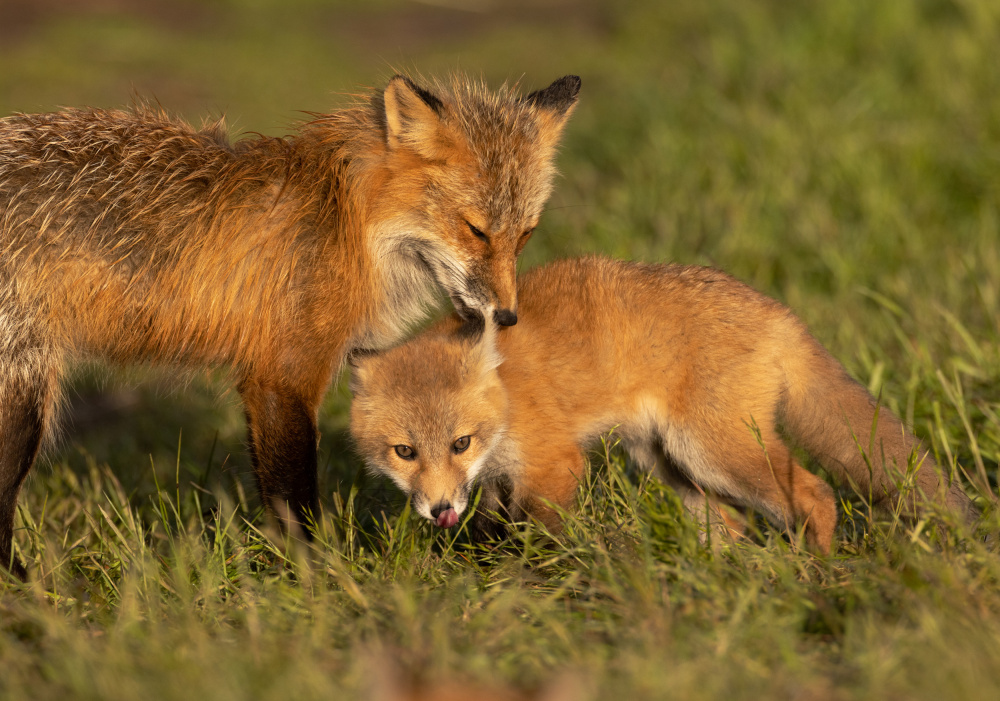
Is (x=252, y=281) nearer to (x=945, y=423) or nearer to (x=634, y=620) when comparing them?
(x=634, y=620)

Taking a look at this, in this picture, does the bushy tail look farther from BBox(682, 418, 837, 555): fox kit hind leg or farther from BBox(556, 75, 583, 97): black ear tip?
BBox(556, 75, 583, 97): black ear tip

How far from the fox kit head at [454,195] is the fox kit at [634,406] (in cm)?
31

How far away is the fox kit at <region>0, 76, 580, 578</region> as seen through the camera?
3.86m

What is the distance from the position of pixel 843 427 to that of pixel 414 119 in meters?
2.21

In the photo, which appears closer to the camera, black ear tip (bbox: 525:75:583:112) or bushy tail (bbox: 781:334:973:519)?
bushy tail (bbox: 781:334:973:519)

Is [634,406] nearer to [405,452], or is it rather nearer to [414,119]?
[405,452]

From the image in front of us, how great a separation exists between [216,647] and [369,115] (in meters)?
2.55

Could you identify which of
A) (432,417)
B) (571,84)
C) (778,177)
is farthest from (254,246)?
(778,177)

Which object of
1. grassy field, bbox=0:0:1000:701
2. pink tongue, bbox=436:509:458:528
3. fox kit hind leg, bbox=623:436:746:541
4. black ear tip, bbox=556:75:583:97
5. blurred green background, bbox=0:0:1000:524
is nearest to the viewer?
grassy field, bbox=0:0:1000:701

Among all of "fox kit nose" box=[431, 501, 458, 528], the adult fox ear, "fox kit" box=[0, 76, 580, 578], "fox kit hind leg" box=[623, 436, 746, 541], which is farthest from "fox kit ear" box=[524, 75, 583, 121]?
"fox kit nose" box=[431, 501, 458, 528]

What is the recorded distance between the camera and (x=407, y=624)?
2762 millimetres

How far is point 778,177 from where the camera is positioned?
306 inches

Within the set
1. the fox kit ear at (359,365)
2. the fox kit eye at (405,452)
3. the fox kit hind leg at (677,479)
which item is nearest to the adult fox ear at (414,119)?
the fox kit ear at (359,365)

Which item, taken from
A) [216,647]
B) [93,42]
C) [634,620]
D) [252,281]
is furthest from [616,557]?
[93,42]
